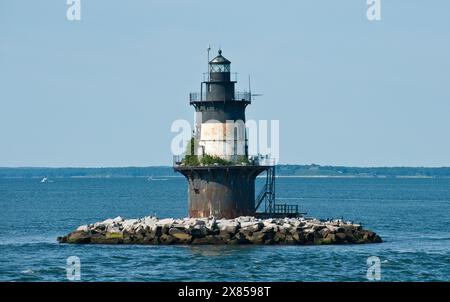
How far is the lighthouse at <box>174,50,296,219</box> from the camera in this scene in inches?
2756

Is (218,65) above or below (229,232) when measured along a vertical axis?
above

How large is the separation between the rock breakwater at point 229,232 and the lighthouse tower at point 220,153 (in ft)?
4.45

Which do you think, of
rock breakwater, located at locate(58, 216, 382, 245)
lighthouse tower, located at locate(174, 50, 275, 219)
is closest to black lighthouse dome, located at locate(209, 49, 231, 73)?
lighthouse tower, located at locate(174, 50, 275, 219)

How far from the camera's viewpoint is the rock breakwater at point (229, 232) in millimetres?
67438

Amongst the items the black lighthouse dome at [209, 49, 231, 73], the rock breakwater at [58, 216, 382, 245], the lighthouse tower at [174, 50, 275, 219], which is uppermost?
the black lighthouse dome at [209, 49, 231, 73]

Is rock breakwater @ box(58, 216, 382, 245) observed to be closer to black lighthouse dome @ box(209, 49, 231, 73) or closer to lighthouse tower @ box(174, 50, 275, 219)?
lighthouse tower @ box(174, 50, 275, 219)

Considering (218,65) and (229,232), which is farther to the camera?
(218,65)

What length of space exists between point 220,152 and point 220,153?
2.2 inches

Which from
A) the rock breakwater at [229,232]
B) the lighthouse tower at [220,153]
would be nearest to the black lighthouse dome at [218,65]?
the lighthouse tower at [220,153]

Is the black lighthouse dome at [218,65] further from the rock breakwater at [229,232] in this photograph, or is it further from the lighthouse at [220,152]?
the rock breakwater at [229,232]

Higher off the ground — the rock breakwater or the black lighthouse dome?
the black lighthouse dome

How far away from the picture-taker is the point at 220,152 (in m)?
70.4

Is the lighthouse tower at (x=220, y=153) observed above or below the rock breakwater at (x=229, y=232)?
above
